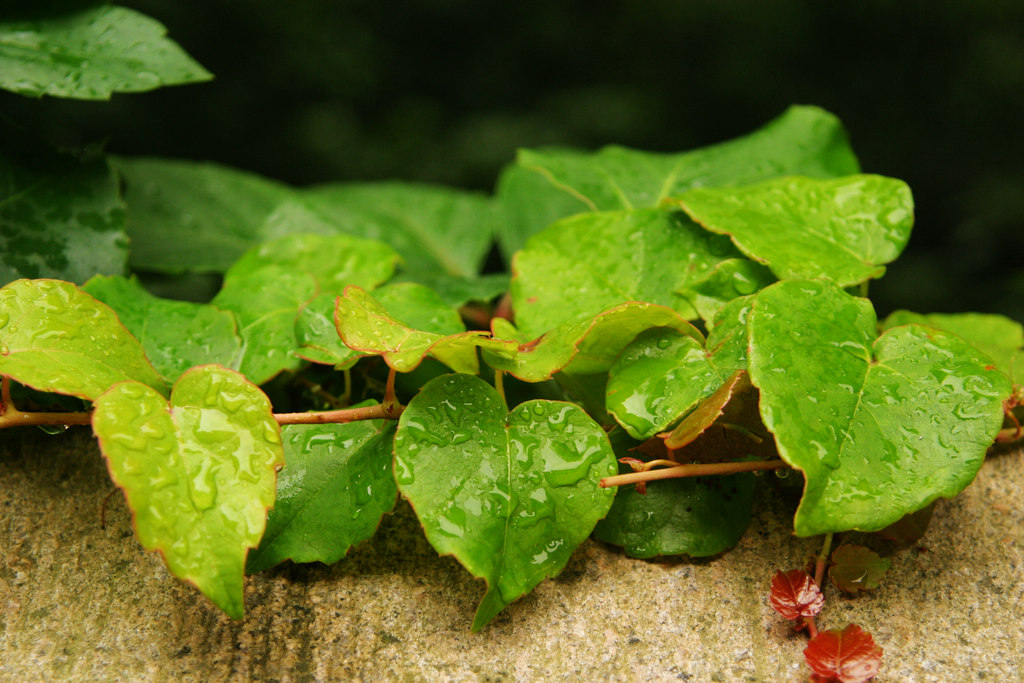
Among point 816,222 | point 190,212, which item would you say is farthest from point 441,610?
point 190,212

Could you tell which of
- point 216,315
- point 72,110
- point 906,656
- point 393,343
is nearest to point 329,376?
point 216,315

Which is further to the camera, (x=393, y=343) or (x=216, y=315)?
(x=216, y=315)

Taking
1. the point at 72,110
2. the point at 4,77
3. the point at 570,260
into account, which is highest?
the point at 4,77

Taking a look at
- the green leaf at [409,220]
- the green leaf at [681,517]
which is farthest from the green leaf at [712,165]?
the green leaf at [681,517]

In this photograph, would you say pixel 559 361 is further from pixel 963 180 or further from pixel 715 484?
pixel 963 180

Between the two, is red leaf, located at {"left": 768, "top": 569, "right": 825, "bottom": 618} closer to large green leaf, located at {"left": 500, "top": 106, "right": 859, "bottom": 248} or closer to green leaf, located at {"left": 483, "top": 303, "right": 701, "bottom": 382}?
green leaf, located at {"left": 483, "top": 303, "right": 701, "bottom": 382}

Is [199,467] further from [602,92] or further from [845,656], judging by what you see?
[602,92]

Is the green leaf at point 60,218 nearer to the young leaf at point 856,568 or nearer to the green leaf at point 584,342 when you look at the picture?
the green leaf at point 584,342
